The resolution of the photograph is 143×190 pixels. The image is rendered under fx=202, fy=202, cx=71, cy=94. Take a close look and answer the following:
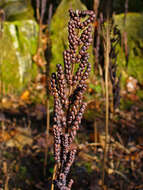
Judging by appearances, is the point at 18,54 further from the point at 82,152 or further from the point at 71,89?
the point at 71,89

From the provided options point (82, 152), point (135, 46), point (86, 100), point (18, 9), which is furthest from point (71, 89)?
point (18, 9)

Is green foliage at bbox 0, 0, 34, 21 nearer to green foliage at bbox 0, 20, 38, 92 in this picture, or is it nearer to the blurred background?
the blurred background

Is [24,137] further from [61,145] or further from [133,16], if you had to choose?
[133,16]

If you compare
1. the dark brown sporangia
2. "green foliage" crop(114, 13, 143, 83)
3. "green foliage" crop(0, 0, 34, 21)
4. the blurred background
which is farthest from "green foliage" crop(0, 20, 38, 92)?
the dark brown sporangia

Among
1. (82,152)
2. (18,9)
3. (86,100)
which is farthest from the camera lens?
(18,9)

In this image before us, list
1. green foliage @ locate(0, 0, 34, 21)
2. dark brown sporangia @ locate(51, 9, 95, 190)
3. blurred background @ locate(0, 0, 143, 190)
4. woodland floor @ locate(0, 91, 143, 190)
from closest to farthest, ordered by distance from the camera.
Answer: dark brown sporangia @ locate(51, 9, 95, 190) < blurred background @ locate(0, 0, 143, 190) < woodland floor @ locate(0, 91, 143, 190) < green foliage @ locate(0, 0, 34, 21)

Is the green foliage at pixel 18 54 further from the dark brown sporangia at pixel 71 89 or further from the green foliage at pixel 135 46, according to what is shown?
the dark brown sporangia at pixel 71 89
